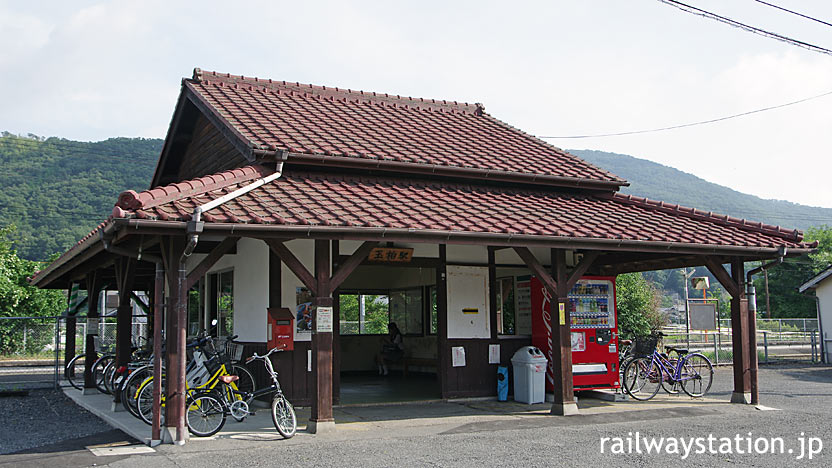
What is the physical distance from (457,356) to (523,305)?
1.60 metres

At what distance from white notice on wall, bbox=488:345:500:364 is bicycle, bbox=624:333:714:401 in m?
2.09

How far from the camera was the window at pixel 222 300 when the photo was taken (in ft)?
38.0

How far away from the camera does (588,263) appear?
1024cm

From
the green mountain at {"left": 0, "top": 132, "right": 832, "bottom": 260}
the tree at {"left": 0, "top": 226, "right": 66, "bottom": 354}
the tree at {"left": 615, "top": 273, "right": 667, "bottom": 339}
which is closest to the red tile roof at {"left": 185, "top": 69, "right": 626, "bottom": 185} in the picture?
the tree at {"left": 615, "top": 273, "right": 667, "bottom": 339}

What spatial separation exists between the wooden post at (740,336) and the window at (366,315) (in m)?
8.53

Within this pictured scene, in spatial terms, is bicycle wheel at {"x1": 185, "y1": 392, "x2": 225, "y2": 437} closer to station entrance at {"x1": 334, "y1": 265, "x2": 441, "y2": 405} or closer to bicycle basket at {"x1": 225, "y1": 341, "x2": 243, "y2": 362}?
bicycle basket at {"x1": 225, "y1": 341, "x2": 243, "y2": 362}

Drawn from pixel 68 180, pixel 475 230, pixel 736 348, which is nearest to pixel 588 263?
pixel 475 230

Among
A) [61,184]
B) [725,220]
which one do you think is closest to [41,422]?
[725,220]

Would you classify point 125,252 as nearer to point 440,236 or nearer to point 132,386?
point 132,386

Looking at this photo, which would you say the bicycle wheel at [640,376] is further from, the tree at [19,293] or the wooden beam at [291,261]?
the tree at [19,293]

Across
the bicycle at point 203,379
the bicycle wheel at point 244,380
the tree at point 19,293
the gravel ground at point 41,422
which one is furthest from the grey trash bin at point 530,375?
the tree at point 19,293

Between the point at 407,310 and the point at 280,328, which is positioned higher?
the point at 407,310

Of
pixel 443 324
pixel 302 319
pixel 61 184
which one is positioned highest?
pixel 61 184

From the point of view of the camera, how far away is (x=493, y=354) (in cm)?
1199
